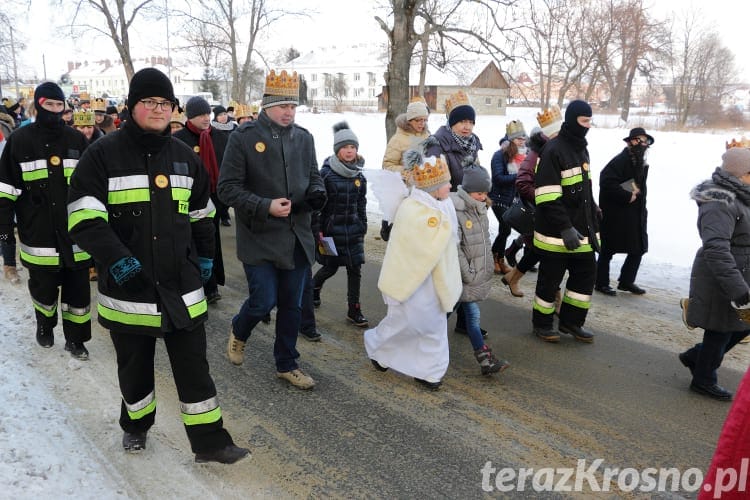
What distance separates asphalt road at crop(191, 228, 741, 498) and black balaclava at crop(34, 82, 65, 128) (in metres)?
2.30

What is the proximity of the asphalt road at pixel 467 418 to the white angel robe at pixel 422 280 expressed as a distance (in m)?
0.29

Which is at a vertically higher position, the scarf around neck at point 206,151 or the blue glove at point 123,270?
the scarf around neck at point 206,151

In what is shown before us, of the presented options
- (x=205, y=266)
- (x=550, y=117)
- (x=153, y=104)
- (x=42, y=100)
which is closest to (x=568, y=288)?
(x=550, y=117)

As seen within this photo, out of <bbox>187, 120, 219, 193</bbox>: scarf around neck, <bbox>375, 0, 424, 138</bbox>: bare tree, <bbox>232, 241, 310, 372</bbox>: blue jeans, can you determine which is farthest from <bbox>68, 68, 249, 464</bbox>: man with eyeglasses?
<bbox>375, 0, 424, 138</bbox>: bare tree

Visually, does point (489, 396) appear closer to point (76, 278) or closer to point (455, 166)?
point (455, 166)

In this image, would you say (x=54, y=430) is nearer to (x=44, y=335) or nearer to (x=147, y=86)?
(x=44, y=335)

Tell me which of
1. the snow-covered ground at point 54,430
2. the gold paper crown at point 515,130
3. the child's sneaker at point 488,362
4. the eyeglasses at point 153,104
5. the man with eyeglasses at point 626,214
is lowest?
the snow-covered ground at point 54,430

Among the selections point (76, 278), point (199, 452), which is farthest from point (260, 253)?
point (76, 278)

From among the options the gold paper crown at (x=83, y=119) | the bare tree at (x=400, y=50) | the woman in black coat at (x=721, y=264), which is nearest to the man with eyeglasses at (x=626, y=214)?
the woman in black coat at (x=721, y=264)

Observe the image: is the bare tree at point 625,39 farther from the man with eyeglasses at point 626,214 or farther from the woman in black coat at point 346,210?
the woman in black coat at point 346,210

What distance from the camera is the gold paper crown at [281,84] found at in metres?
4.27

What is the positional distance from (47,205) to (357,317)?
294 centimetres

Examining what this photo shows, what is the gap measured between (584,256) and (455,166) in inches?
58.6

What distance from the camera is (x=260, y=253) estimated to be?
430 cm
